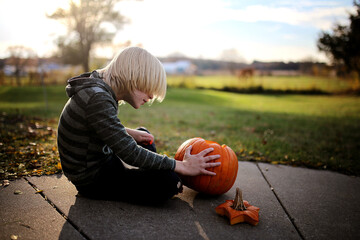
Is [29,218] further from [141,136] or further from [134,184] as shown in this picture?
[141,136]

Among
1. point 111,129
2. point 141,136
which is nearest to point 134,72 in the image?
point 111,129

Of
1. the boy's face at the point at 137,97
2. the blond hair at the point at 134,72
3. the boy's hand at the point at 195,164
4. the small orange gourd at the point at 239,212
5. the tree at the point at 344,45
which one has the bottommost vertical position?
the small orange gourd at the point at 239,212

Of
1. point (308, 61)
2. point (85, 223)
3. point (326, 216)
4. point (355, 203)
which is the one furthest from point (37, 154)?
point (308, 61)

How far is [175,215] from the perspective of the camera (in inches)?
87.0

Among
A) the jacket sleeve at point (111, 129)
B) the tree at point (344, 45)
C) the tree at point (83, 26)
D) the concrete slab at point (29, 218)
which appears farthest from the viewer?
the tree at point (83, 26)

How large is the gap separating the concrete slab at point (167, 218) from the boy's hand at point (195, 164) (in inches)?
14.5

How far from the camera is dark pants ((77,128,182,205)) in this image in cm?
227

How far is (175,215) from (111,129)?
3.11ft

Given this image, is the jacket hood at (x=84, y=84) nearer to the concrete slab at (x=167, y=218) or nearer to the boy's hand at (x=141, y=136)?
the boy's hand at (x=141, y=136)

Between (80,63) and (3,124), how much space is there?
53.4ft

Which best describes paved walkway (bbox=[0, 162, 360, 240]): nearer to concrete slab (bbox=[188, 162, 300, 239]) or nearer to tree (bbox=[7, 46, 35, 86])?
concrete slab (bbox=[188, 162, 300, 239])

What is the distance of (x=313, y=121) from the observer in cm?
809

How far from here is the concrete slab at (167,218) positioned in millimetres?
1939

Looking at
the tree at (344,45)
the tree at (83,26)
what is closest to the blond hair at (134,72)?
the tree at (344,45)
